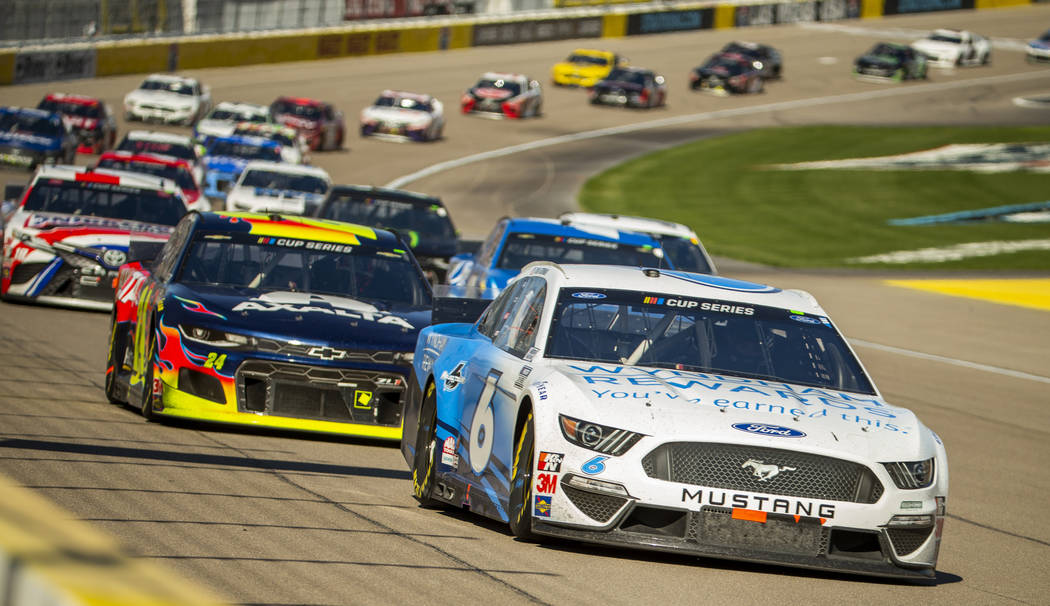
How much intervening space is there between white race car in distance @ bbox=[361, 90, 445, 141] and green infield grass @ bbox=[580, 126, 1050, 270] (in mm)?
5760

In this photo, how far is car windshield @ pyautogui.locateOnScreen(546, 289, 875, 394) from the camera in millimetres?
7945

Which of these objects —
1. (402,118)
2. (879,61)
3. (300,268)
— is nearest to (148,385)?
(300,268)

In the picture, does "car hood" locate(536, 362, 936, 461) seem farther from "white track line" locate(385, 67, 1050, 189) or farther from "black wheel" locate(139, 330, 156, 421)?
"white track line" locate(385, 67, 1050, 189)

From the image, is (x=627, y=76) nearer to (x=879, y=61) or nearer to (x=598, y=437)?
(x=879, y=61)

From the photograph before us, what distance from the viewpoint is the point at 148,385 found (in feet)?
33.7

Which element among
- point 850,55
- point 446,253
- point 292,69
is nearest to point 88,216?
point 446,253

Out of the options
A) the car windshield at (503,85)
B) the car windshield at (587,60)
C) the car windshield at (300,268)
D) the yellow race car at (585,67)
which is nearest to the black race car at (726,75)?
the yellow race car at (585,67)

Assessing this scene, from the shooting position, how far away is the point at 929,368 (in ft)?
58.8

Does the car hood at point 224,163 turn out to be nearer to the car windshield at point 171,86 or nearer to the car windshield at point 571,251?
the car windshield at point 171,86

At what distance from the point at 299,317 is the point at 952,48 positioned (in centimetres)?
6324

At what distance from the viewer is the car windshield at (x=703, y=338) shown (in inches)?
313

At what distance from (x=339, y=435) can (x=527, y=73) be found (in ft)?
175

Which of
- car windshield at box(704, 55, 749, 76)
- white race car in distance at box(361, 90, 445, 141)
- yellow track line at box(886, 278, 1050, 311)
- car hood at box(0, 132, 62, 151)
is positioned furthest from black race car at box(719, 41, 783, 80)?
yellow track line at box(886, 278, 1050, 311)

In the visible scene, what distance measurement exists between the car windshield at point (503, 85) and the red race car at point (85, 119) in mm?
17589
